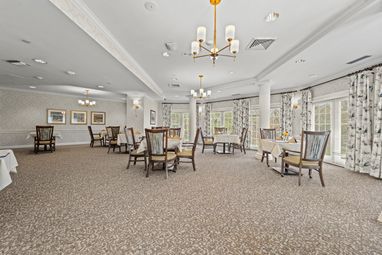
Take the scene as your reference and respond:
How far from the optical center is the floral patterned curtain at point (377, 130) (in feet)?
12.8

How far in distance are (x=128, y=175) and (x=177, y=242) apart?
2.62 meters

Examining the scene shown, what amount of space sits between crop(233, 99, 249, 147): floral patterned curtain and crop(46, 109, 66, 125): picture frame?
9825 mm

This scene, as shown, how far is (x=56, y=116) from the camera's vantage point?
9164mm

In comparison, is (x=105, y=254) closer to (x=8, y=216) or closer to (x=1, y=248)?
(x=1, y=248)

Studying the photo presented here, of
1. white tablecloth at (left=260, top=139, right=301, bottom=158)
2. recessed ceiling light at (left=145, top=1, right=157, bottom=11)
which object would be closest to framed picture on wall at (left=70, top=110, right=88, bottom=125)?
recessed ceiling light at (left=145, top=1, right=157, bottom=11)

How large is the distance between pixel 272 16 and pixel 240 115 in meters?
6.54

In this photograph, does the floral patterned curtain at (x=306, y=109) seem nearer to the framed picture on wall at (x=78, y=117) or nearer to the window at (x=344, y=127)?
the window at (x=344, y=127)

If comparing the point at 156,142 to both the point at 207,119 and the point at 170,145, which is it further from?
the point at 207,119

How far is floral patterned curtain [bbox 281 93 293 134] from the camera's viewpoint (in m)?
7.13

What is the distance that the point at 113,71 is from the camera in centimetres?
496

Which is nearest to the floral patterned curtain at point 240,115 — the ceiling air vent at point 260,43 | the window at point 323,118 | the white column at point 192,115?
the white column at point 192,115

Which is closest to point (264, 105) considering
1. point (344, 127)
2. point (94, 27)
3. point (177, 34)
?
point (344, 127)

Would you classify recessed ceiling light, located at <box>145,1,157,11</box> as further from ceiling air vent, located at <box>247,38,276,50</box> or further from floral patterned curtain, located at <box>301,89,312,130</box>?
floral patterned curtain, located at <box>301,89,312,130</box>

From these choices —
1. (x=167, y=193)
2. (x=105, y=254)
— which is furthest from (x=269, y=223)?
(x=105, y=254)
